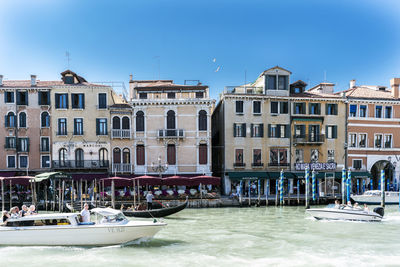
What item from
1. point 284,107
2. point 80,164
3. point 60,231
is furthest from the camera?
point 284,107

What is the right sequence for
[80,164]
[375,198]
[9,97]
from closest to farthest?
[375,198], [80,164], [9,97]

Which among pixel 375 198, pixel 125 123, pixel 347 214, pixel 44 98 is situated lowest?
pixel 375 198

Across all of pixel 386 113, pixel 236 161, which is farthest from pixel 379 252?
pixel 386 113

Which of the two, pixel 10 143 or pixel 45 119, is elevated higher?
pixel 45 119

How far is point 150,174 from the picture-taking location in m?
29.5

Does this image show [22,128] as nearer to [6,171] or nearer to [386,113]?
[6,171]

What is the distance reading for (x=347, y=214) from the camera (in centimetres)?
2031

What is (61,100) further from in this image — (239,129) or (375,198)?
(375,198)

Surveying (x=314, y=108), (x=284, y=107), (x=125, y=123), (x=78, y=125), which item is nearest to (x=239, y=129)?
(x=284, y=107)

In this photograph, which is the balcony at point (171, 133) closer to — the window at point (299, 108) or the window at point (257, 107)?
the window at point (257, 107)

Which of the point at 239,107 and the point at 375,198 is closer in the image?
the point at 375,198

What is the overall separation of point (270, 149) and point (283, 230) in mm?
14032

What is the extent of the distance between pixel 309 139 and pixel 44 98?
2322 cm

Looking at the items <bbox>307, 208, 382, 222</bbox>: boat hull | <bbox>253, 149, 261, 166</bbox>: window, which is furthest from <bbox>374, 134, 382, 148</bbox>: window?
<bbox>307, 208, 382, 222</bbox>: boat hull
